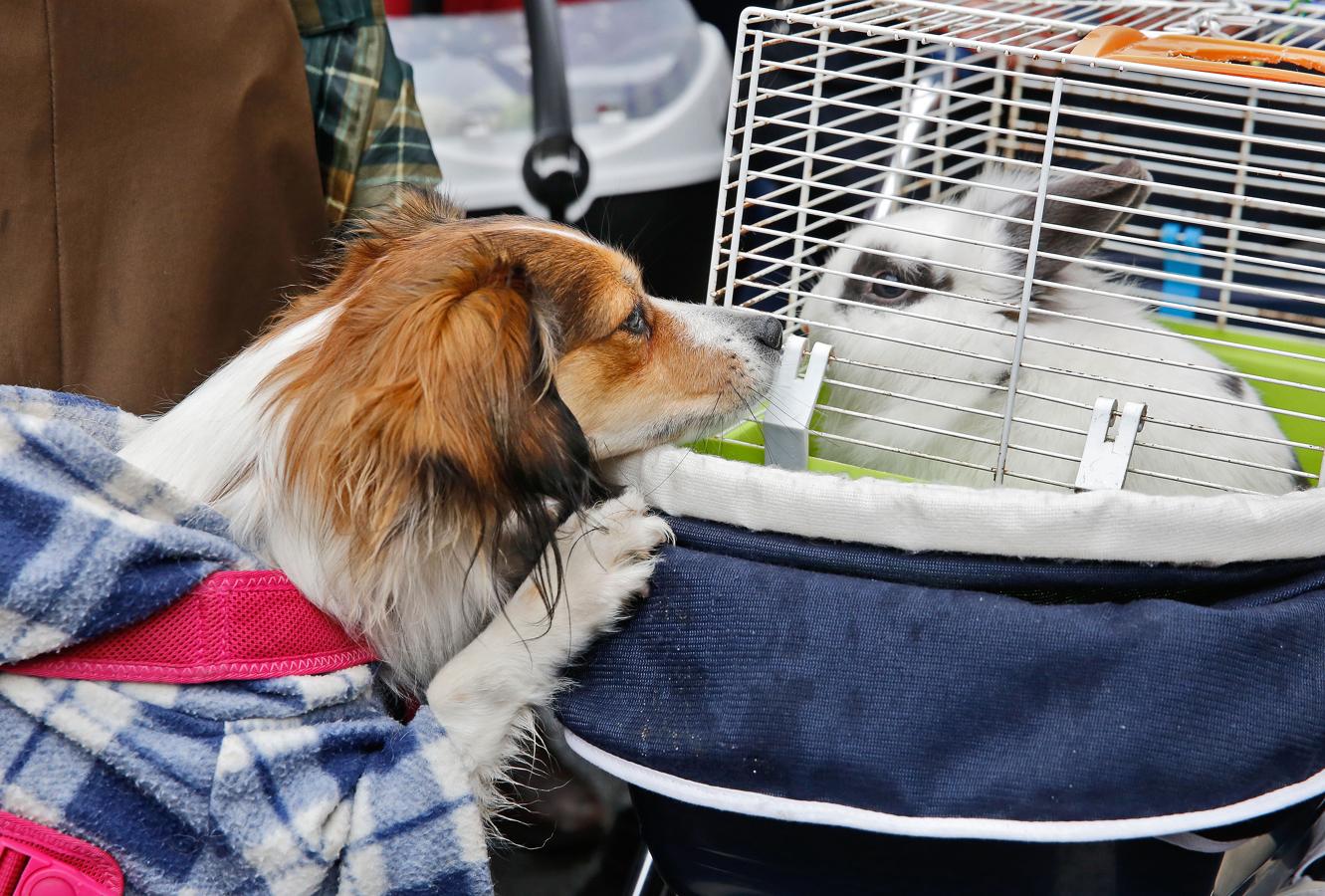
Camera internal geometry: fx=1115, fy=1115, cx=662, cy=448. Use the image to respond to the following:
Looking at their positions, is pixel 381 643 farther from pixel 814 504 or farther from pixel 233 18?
pixel 233 18

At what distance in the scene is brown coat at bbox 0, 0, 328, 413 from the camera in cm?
119

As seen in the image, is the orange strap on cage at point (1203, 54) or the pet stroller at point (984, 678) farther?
the orange strap on cage at point (1203, 54)

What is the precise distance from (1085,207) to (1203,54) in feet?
1.01

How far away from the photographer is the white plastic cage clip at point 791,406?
1.12 metres

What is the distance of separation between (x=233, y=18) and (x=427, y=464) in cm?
74

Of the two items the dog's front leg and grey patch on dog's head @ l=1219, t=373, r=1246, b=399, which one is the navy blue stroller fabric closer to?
the dog's front leg

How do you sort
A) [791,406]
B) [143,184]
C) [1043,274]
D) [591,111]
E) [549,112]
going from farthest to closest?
[591,111], [549,112], [1043,274], [143,184], [791,406]

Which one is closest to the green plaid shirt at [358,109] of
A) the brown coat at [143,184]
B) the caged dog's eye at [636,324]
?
the brown coat at [143,184]

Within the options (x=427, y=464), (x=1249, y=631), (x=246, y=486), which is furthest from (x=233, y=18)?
(x=1249, y=631)

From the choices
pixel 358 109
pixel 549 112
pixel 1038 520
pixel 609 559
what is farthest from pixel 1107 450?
pixel 549 112

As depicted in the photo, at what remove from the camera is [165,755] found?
850mm

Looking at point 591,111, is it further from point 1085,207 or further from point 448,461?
point 448,461

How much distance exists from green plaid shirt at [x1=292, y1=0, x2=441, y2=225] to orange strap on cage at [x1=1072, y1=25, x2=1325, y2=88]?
83 cm

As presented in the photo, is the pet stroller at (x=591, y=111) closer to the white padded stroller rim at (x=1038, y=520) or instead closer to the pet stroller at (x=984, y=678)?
the pet stroller at (x=984, y=678)
